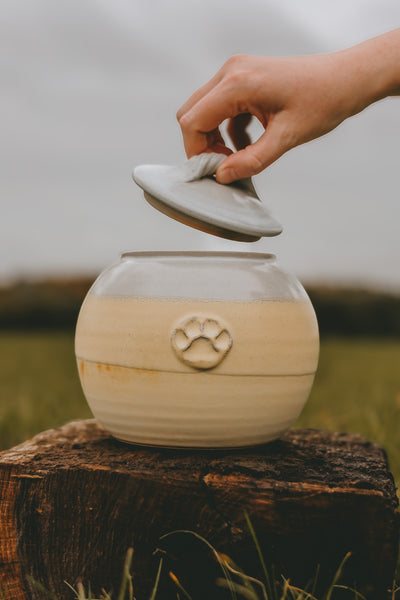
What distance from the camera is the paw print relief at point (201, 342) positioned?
5.91ft

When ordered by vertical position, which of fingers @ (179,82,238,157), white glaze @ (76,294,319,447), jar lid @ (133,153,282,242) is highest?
fingers @ (179,82,238,157)

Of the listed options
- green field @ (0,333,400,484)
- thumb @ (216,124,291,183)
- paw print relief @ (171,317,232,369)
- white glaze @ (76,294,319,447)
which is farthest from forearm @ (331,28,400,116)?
green field @ (0,333,400,484)

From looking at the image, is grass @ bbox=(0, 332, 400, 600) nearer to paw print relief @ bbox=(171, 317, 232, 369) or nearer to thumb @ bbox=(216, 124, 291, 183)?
paw print relief @ bbox=(171, 317, 232, 369)

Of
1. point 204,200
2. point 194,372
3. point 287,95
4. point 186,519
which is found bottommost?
point 186,519

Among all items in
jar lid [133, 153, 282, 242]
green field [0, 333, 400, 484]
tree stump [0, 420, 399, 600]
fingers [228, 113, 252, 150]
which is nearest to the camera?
tree stump [0, 420, 399, 600]

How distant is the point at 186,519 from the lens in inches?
70.5

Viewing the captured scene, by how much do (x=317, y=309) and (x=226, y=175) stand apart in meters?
5.72

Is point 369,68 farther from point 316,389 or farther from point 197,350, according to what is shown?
point 316,389

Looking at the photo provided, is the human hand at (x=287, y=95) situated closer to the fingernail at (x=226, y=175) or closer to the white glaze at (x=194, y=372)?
the fingernail at (x=226, y=175)

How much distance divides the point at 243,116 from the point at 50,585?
160cm

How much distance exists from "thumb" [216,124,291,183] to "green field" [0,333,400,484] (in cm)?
169

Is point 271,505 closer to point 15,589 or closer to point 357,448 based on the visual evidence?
point 357,448

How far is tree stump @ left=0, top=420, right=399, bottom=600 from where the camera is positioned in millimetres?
1756

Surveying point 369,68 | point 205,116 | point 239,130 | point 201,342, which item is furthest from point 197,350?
point 369,68
